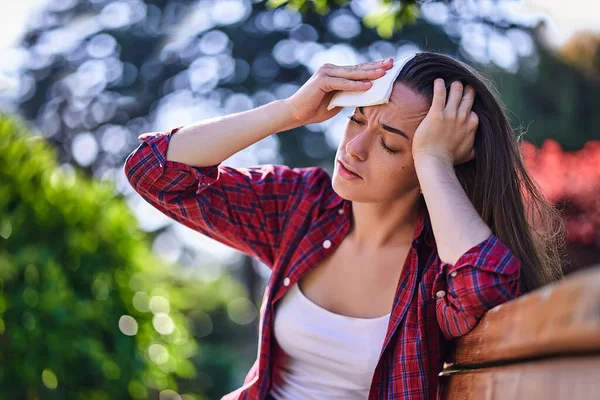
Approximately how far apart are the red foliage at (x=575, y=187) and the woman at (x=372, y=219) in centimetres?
296

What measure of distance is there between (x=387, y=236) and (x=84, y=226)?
2.82 m

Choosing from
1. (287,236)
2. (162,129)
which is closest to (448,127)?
(287,236)

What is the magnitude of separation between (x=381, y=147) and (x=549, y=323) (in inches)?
41.3

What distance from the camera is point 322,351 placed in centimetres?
213

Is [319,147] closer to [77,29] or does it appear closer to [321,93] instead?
[77,29]

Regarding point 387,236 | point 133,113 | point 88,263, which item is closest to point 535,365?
point 387,236

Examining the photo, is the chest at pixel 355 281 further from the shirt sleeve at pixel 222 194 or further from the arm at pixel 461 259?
Answer: the arm at pixel 461 259

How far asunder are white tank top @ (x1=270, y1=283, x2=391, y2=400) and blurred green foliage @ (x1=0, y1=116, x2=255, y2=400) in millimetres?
2240

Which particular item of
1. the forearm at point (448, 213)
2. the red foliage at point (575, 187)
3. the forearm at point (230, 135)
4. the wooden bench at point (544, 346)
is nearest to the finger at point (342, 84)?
the forearm at point (230, 135)

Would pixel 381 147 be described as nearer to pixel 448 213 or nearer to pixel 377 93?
pixel 377 93

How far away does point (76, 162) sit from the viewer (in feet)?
45.6

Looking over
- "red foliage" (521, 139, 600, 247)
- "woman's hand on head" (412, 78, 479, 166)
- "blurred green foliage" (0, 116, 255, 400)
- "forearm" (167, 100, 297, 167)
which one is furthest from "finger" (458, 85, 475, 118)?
"red foliage" (521, 139, 600, 247)

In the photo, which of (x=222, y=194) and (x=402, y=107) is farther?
(x=222, y=194)

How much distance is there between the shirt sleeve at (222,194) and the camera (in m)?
2.23
